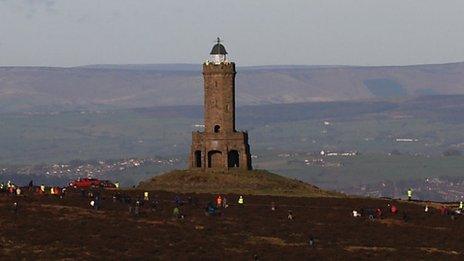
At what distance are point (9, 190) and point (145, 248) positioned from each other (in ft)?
132

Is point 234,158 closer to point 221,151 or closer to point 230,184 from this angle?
point 221,151

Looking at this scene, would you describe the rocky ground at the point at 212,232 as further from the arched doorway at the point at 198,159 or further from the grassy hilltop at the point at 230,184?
the arched doorway at the point at 198,159

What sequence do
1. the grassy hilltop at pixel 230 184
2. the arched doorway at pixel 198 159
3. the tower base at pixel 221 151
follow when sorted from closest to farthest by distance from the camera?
the grassy hilltop at pixel 230 184 → the tower base at pixel 221 151 → the arched doorway at pixel 198 159

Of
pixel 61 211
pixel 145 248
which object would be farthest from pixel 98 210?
pixel 145 248

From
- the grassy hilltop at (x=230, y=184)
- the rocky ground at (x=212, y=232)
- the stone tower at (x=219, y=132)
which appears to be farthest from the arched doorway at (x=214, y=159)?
the rocky ground at (x=212, y=232)

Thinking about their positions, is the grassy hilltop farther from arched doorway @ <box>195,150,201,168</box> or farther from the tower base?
arched doorway @ <box>195,150,201,168</box>

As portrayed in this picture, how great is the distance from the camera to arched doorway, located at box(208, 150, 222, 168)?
163 m

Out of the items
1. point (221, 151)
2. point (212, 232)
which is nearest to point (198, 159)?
point (221, 151)

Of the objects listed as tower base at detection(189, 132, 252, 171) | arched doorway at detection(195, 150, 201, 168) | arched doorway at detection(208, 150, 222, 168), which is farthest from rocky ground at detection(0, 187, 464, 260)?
arched doorway at detection(195, 150, 201, 168)

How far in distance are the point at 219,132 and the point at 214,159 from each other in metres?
3.54

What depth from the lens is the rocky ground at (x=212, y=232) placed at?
10100cm

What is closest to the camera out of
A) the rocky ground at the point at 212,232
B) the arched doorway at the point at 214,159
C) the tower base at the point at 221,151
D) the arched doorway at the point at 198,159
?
the rocky ground at the point at 212,232

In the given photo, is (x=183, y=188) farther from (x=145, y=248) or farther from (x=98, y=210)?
(x=145, y=248)

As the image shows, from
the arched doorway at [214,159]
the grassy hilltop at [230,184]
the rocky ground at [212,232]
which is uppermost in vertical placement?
the arched doorway at [214,159]
